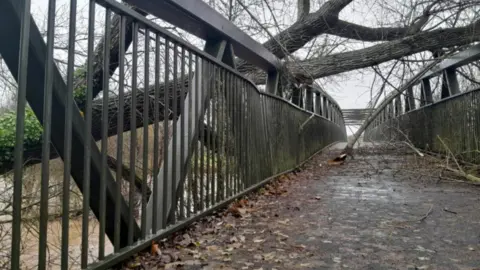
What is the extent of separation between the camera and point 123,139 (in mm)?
2352

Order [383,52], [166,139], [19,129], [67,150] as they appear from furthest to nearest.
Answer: [383,52], [166,139], [67,150], [19,129]

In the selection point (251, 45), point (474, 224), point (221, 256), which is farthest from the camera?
point (251, 45)

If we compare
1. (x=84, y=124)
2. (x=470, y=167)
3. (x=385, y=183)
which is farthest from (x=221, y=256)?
(x=470, y=167)

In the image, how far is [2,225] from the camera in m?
2.02

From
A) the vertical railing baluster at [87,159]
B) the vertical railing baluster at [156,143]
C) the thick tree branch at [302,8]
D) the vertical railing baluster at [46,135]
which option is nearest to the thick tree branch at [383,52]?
the thick tree branch at [302,8]

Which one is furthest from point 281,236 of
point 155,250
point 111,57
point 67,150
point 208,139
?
point 111,57

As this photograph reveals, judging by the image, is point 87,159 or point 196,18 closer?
point 87,159

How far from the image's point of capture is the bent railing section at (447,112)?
5.81 m

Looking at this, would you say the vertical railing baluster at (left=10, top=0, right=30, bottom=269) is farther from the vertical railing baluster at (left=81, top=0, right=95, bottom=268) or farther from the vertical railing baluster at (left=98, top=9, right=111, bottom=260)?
the vertical railing baluster at (left=98, top=9, right=111, bottom=260)

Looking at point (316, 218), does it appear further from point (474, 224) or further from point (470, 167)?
point (470, 167)

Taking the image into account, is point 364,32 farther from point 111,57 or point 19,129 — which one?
point 19,129

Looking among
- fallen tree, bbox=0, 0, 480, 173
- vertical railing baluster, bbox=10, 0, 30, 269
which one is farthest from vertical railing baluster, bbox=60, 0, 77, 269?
fallen tree, bbox=0, 0, 480, 173

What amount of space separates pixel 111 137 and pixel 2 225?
110 cm

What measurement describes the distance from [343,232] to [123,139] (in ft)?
5.56
